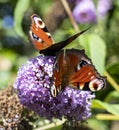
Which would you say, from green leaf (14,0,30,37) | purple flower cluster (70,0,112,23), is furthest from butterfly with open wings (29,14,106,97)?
purple flower cluster (70,0,112,23)

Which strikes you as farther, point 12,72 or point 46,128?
point 12,72

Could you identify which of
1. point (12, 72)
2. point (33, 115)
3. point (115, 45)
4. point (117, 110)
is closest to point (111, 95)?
point (117, 110)

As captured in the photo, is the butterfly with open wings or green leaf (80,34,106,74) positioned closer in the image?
the butterfly with open wings

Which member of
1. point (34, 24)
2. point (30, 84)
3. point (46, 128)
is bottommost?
point (46, 128)

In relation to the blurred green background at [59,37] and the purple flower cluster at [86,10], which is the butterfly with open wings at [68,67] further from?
the purple flower cluster at [86,10]

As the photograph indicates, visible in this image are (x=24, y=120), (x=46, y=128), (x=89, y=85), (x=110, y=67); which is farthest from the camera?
(x=110, y=67)

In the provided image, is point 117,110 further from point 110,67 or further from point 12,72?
point 12,72

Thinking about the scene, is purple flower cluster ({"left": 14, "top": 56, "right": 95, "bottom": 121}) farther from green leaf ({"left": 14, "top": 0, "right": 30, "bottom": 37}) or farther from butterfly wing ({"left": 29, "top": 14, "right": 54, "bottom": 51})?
green leaf ({"left": 14, "top": 0, "right": 30, "bottom": 37})
